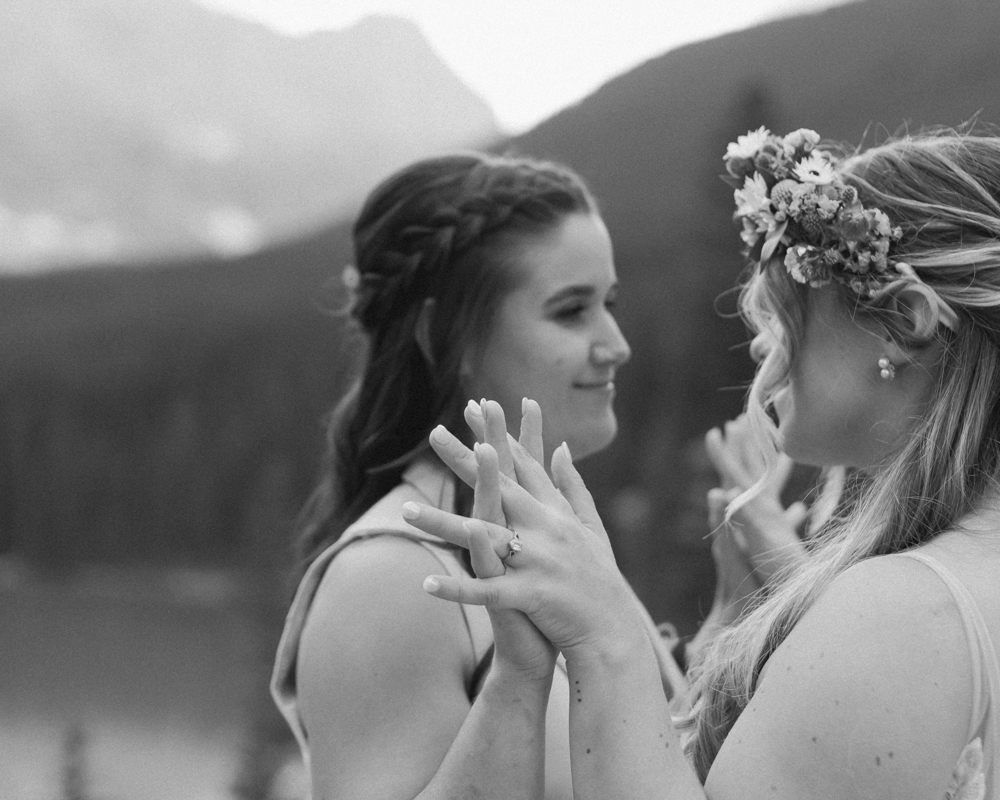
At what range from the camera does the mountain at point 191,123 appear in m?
3.95

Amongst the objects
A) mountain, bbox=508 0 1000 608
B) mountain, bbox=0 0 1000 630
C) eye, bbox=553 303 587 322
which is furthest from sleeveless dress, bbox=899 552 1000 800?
mountain, bbox=0 0 1000 630

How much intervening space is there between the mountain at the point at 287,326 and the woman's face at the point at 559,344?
6.91ft

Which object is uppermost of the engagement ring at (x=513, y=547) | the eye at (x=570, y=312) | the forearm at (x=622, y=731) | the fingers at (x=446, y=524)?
the fingers at (x=446, y=524)

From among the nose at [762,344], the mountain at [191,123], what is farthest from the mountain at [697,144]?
the nose at [762,344]

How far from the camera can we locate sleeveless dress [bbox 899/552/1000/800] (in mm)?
980

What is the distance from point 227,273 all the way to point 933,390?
11.1ft

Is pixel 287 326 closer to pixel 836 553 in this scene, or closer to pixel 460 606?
pixel 460 606

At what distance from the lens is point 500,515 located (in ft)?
3.45

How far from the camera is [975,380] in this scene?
Result: 1.19 meters

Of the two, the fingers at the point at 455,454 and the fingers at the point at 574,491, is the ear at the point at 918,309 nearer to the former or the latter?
the fingers at the point at 574,491

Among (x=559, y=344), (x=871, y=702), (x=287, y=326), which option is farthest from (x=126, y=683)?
(x=871, y=702)

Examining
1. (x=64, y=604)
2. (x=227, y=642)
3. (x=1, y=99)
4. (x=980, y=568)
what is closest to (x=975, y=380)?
(x=980, y=568)

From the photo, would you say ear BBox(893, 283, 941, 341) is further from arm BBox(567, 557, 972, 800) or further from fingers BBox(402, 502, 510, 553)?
fingers BBox(402, 502, 510, 553)

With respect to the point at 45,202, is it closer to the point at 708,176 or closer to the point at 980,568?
the point at 708,176
